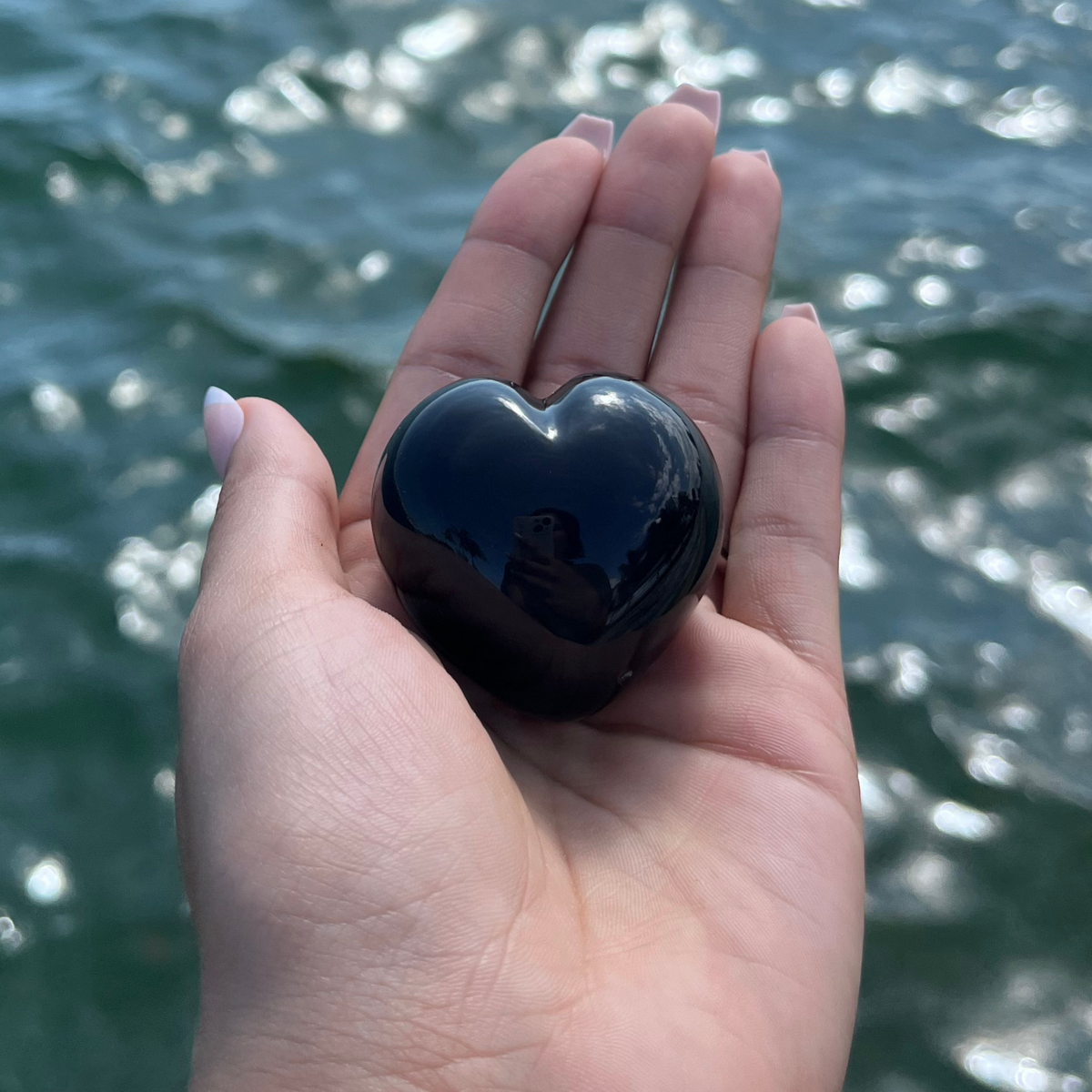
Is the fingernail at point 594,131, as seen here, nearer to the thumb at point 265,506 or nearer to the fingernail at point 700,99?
the fingernail at point 700,99

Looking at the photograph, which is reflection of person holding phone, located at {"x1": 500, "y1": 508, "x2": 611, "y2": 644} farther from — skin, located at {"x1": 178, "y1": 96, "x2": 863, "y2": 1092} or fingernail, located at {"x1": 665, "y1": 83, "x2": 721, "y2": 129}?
fingernail, located at {"x1": 665, "y1": 83, "x2": 721, "y2": 129}

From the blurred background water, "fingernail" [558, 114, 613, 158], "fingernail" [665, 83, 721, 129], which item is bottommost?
the blurred background water

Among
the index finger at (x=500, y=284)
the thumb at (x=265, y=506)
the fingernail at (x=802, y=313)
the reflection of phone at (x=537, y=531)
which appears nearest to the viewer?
the reflection of phone at (x=537, y=531)

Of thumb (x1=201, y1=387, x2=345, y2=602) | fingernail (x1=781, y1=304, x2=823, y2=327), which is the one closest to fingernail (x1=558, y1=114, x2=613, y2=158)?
fingernail (x1=781, y1=304, x2=823, y2=327)

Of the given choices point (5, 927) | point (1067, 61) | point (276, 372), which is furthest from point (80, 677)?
point (1067, 61)

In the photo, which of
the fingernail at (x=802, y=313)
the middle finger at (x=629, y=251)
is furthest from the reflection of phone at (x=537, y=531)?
the fingernail at (x=802, y=313)

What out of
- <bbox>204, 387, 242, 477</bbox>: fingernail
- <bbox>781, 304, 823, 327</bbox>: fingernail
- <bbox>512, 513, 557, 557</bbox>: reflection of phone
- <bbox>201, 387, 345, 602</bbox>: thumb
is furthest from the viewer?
<bbox>781, 304, 823, 327</bbox>: fingernail

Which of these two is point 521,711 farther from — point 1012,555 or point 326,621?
point 1012,555
